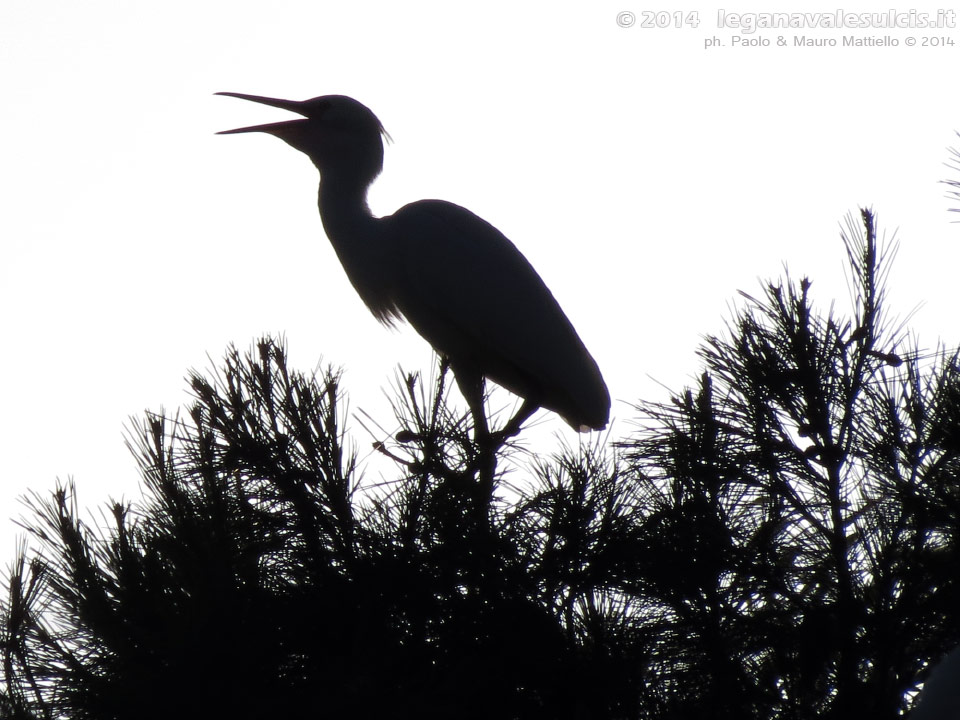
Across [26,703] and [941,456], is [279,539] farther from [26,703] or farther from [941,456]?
[941,456]

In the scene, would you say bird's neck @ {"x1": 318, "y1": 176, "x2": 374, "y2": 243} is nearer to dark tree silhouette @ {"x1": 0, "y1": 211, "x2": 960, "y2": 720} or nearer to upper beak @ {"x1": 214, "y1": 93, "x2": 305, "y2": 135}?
upper beak @ {"x1": 214, "y1": 93, "x2": 305, "y2": 135}

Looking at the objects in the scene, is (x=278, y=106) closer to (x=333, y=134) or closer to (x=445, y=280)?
(x=333, y=134)

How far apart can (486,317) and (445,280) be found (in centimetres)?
25

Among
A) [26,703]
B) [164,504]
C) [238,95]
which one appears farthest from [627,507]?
[238,95]

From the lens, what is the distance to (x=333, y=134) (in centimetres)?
500

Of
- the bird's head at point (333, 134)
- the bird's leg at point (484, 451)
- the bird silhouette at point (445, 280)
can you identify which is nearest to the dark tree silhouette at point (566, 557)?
the bird's leg at point (484, 451)

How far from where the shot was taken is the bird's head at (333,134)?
16.2 feet

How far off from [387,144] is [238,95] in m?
0.88

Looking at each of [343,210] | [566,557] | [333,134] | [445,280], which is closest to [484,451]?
[566,557]

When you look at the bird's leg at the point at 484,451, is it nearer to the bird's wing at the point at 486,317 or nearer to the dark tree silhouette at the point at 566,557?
the dark tree silhouette at the point at 566,557

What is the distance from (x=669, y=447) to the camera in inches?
93.3

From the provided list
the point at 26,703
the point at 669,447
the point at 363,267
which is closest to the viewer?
the point at 26,703

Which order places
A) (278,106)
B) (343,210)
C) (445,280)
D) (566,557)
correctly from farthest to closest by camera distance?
1. (278,106)
2. (343,210)
3. (445,280)
4. (566,557)

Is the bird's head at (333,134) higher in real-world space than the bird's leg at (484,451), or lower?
higher
